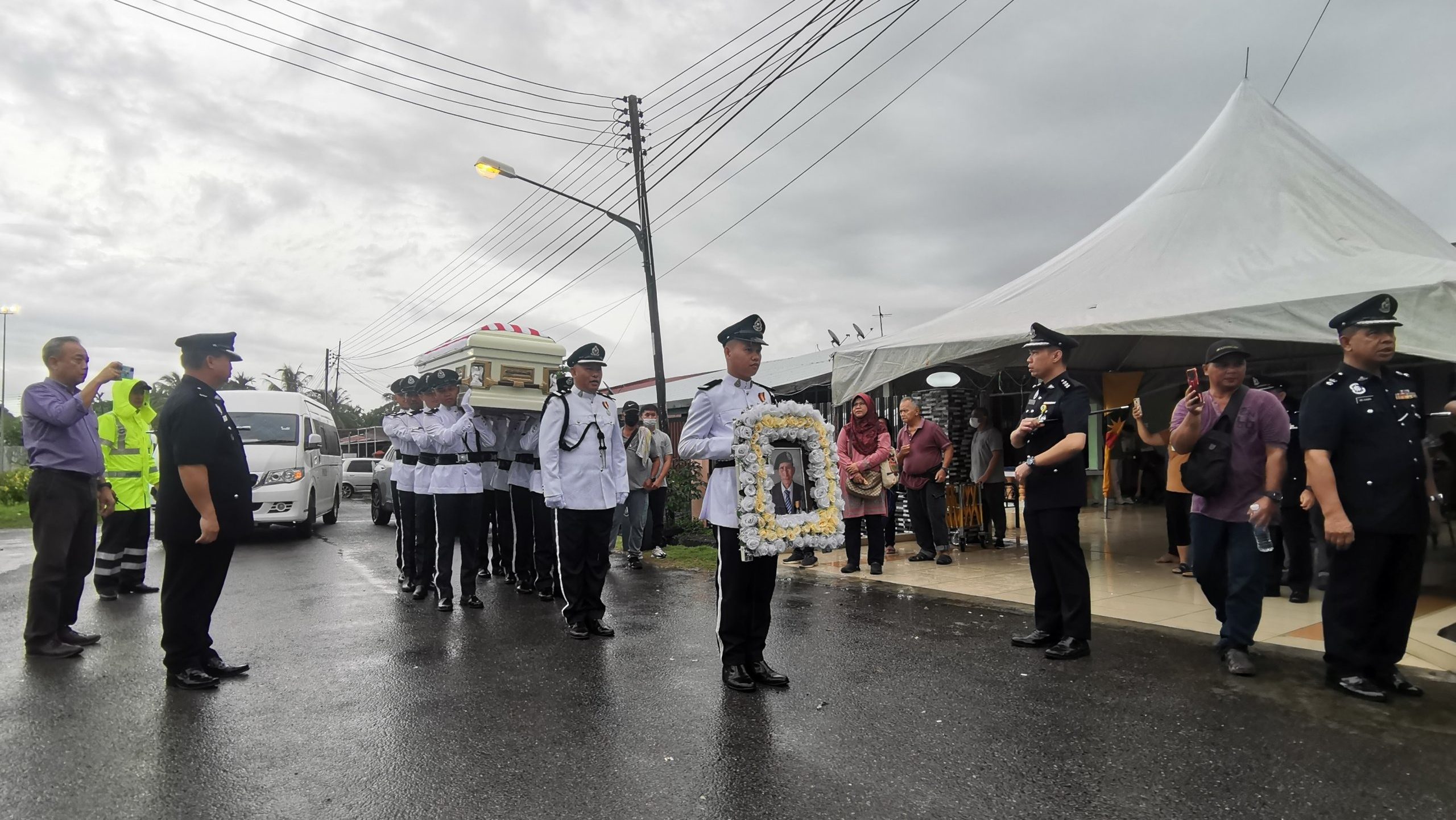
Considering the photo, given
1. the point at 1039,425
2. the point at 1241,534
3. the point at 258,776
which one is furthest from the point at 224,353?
the point at 1241,534

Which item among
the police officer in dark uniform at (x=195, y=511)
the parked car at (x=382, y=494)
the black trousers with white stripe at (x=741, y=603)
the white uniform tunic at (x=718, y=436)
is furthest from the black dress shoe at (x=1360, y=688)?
the parked car at (x=382, y=494)

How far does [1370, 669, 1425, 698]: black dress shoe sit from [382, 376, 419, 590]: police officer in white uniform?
22.3 ft

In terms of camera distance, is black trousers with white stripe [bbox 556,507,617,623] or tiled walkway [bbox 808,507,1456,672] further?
black trousers with white stripe [bbox 556,507,617,623]

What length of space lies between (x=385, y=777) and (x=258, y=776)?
0.51m

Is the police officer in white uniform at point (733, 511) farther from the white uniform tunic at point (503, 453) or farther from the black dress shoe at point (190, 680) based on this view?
the white uniform tunic at point (503, 453)

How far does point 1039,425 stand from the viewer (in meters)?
5.25

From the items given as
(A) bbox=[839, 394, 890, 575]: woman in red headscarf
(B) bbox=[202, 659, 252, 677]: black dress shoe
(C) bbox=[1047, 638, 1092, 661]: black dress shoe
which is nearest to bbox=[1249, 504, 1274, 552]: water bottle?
(C) bbox=[1047, 638, 1092, 661]: black dress shoe

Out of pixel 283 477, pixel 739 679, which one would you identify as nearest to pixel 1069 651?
pixel 739 679

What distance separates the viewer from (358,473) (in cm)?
2441

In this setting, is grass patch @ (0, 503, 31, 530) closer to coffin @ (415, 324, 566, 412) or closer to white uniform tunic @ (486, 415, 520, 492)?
white uniform tunic @ (486, 415, 520, 492)

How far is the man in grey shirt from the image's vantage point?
9.70m

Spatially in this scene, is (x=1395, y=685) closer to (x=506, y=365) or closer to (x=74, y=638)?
(x=506, y=365)

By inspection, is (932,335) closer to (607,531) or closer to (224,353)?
(607,531)

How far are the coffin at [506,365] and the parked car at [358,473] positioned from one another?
17.8m
